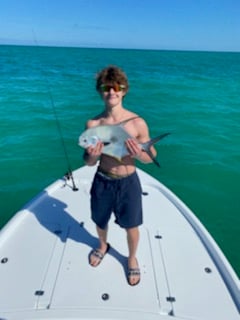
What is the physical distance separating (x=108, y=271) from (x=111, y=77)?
5.96 ft

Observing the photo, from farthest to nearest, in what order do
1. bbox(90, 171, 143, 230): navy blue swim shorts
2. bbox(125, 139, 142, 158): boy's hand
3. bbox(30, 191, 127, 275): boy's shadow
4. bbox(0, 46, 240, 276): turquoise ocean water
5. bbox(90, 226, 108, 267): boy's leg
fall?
bbox(0, 46, 240, 276): turquoise ocean water → bbox(30, 191, 127, 275): boy's shadow → bbox(90, 226, 108, 267): boy's leg → bbox(90, 171, 143, 230): navy blue swim shorts → bbox(125, 139, 142, 158): boy's hand

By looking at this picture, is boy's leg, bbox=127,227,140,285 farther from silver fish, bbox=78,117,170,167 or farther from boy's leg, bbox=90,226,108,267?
silver fish, bbox=78,117,170,167

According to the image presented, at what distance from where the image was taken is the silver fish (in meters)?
2.28

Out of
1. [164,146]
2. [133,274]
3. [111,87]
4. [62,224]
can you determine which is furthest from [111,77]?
[164,146]

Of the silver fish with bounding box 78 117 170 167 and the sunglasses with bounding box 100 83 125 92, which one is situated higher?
the sunglasses with bounding box 100 83 125 92

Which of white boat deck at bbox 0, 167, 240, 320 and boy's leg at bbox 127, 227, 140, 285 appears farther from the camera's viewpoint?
boy's leg at bbox 127, 227, 140, 285

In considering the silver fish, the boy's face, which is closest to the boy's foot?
the silver fish

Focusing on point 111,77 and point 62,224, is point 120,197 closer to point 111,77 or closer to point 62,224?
point 111,77

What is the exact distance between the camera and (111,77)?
2432mm

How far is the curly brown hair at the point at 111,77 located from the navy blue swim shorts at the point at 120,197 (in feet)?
2.66

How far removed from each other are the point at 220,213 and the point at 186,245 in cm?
270

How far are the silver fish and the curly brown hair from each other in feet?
1.26

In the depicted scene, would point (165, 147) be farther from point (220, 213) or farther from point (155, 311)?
point (155, 311)

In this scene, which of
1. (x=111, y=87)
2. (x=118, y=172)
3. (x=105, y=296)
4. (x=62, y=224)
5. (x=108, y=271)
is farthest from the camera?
(x=62, y=224)
